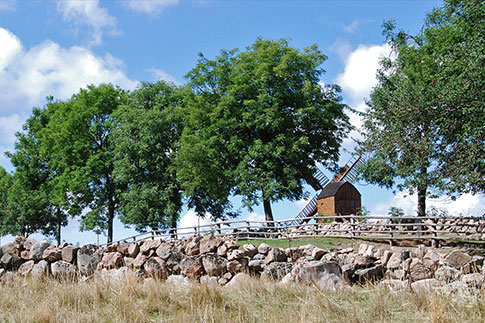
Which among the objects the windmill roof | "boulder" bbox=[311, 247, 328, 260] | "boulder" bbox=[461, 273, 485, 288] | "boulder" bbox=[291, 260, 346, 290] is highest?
the windmill roof

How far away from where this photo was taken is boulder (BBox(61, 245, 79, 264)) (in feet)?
44.5

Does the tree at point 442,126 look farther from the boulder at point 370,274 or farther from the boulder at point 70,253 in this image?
the boulder at point 70,253

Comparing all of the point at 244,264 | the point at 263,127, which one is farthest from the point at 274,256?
the point at 263,127

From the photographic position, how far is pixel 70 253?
44.7ft

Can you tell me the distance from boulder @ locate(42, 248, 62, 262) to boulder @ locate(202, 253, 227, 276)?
5.09 meters

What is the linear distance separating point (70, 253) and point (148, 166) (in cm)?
1676

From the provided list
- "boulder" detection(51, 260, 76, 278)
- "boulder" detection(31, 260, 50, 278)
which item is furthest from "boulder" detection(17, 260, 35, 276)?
"boulder" detection(51, 260, 76, 278)

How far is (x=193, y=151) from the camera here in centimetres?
2580

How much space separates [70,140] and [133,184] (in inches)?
286

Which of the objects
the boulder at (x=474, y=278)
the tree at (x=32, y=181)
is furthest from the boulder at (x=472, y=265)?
the tree at (x=32, y=181)

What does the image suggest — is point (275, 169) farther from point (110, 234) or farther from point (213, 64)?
point (110, 234)

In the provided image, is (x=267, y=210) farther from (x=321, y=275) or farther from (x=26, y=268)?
(x=321, y=275)

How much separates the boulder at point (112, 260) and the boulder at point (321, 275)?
21.6ft

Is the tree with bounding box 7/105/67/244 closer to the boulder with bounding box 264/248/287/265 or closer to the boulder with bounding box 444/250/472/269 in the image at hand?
the boulder with bounding box 264/248/287/265
